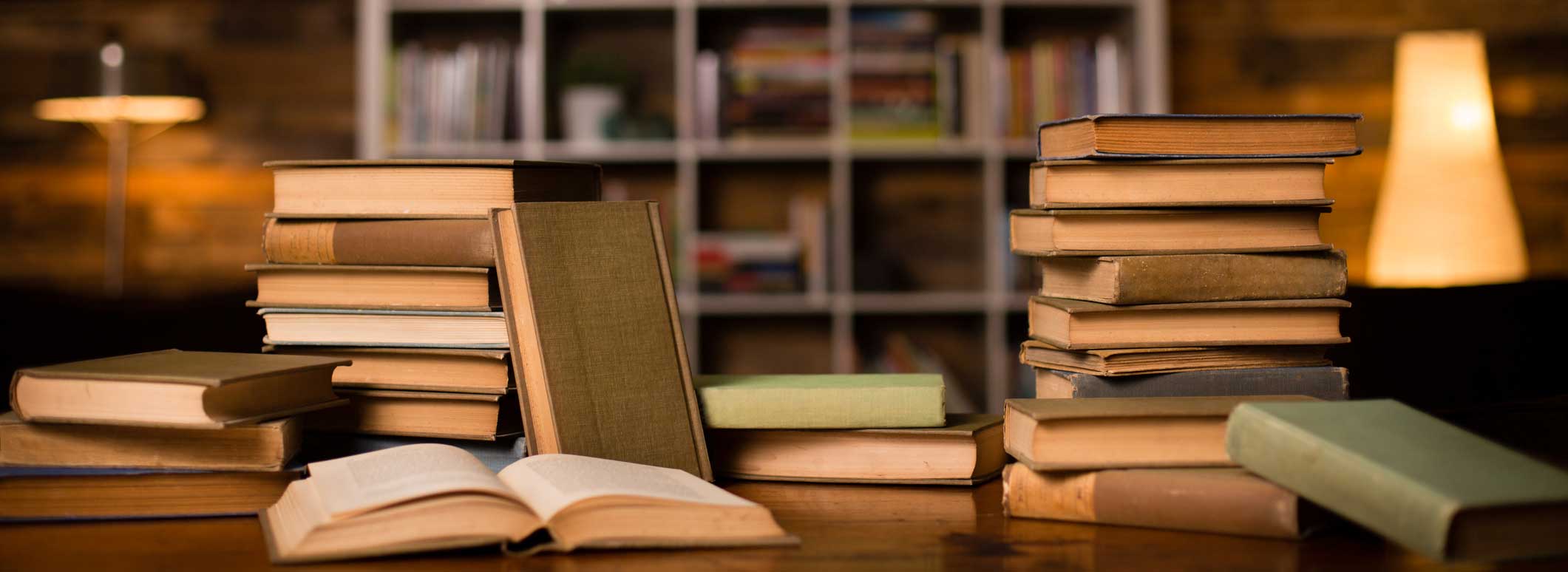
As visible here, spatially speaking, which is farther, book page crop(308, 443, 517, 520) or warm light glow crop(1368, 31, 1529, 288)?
warm light glow crop(1368, 31, 1529, 288)

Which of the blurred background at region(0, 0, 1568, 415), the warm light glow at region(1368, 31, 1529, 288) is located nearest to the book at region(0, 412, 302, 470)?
the blurred background at region(0, 0, 1568, 415)

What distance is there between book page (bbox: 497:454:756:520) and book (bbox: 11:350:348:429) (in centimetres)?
19

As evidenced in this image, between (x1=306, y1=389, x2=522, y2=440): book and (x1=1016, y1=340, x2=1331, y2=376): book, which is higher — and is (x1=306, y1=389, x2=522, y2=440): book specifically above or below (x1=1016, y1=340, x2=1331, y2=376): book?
below

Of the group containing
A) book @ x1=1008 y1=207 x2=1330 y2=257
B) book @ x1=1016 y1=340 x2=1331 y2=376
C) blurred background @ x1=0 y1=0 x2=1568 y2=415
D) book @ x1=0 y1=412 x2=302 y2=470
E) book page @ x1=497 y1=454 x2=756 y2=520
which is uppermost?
blurred background @ x1=0 y1=0 x2=1568 y2=415

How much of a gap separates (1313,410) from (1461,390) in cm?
92

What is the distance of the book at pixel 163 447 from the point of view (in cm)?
90

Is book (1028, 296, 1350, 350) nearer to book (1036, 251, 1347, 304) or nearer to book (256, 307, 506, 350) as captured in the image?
book (1036, 251, 1347, 304)

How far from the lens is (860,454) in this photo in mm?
1000

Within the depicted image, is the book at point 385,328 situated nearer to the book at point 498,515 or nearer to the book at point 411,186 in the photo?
the book at point 411,186

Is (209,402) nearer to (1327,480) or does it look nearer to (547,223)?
(547,223)

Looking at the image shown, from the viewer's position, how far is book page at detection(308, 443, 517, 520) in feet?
2.49

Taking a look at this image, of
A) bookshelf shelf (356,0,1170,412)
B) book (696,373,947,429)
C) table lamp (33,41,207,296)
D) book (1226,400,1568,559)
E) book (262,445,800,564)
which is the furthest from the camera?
table lamp (33,41,207,296)

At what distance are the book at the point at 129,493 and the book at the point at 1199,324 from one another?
0.61 m

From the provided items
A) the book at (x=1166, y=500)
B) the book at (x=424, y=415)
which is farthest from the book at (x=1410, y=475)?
the book at (x=424, y=415)
